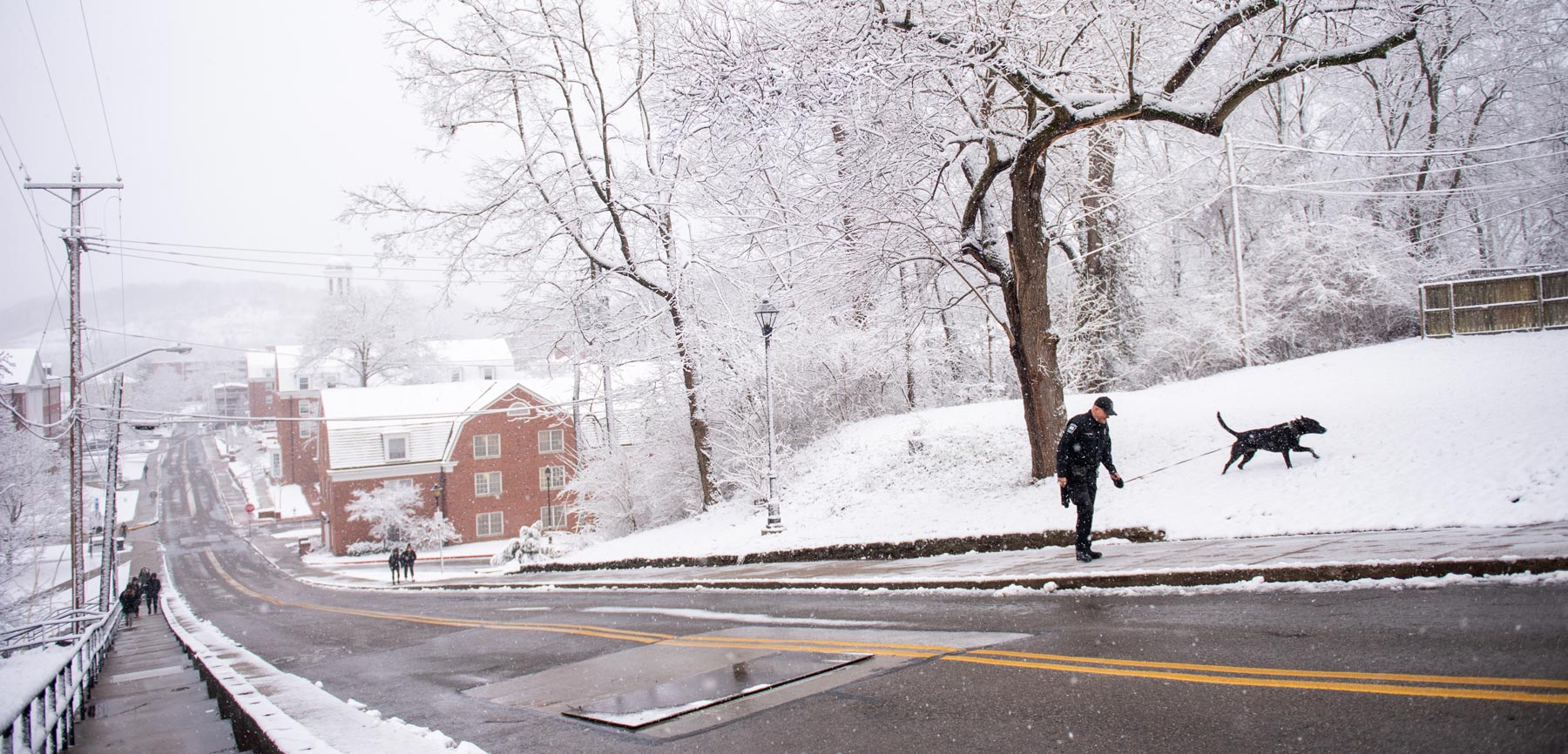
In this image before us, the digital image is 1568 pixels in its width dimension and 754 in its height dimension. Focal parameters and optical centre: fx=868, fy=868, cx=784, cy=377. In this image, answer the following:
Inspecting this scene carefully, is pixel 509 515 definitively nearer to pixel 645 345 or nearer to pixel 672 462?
pixel 672 462

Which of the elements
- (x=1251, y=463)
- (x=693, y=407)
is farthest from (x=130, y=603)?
(x=1251, y=463)

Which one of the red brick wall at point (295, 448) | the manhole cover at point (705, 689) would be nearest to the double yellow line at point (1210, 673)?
the manhole cover at point (705, 689)

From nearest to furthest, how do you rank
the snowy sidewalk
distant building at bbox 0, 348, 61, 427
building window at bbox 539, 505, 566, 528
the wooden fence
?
1. the snowy sidewalk
2. the wooden fence
3. building window at bbox 539, 505, 566, 528
4. distant building at bbox 0, 348, 61, 427

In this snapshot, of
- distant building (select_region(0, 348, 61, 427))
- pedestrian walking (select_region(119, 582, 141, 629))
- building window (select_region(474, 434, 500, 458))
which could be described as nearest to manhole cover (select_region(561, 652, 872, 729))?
pedestrian walking (select_region(119, 582, 141, 629))

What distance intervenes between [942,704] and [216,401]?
16844 centimetres

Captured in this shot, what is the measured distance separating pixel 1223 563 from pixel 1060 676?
11.2ft

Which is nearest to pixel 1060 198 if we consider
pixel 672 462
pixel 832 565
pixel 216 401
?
pixel 832 565

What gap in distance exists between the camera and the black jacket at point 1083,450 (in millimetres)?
9188

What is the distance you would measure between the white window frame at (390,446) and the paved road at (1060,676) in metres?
46.5

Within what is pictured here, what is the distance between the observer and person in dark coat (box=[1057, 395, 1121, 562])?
362 inches

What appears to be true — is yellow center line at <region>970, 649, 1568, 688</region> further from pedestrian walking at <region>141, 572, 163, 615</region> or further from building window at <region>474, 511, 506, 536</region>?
building window at <region>474, 511, 506, 536</region>

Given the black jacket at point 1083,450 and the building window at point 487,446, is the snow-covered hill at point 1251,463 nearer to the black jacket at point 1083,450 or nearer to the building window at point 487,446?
the black jacket at point 1083,450

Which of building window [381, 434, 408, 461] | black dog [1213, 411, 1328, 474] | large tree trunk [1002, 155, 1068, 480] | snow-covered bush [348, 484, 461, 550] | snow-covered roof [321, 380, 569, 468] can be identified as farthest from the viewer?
building window [381, 434, 408, 461]

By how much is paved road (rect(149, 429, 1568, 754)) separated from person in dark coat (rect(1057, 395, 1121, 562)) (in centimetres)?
128
